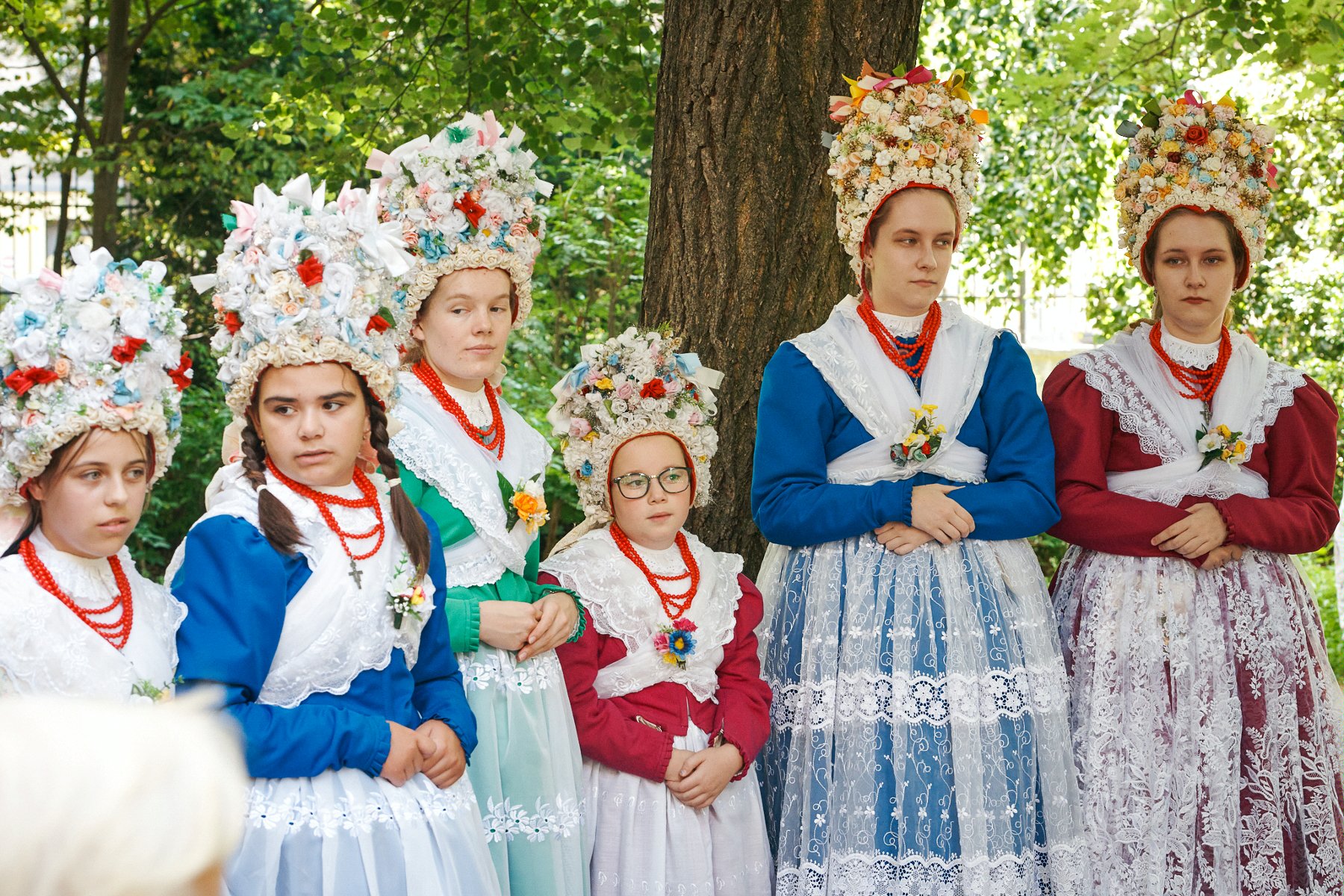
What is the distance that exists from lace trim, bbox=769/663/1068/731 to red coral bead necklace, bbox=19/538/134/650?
5.38ft

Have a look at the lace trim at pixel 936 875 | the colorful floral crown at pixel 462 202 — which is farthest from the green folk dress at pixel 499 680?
the lace trim at pixel 936 875

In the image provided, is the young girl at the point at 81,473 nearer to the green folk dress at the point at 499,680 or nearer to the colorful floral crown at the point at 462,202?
the green folk dress at the point at 499,680

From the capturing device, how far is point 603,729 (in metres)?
3.22

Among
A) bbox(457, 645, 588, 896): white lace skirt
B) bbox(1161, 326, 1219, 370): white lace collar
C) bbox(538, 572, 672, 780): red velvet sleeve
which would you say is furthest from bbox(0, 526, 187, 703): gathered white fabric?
bbox(1161, 326, 1219, 370): white lace collar

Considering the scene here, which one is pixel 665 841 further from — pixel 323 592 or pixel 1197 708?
pixel 1197 708

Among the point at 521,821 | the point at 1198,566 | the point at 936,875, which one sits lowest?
the point at 936,875

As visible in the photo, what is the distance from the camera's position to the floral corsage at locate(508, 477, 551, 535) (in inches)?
127

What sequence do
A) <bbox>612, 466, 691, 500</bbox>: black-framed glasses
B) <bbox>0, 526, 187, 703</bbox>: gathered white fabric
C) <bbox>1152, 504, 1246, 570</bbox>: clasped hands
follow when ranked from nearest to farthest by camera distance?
1. <bbox>0, 526, 187, 703</bbox>: gathered white fabric
2. <bbox>612, 466, 691, 500</bbox>: black-framed glasses
3. <bbox>1152, 504, 1246, 570</bbox>: clasped hands

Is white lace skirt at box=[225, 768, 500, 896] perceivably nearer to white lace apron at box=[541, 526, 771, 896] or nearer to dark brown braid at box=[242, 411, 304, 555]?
dark brown braid at box=[242, 411, 304, 555]

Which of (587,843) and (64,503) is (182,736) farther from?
(587,843)

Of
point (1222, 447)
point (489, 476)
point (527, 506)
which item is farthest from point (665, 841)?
point (1222, 447)

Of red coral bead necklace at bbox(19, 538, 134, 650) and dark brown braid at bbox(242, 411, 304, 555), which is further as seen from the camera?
dark brown braid at bbox(242, 411, 304, 555)

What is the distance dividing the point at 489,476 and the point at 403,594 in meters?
0.57

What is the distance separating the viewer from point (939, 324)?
363 centimetres
